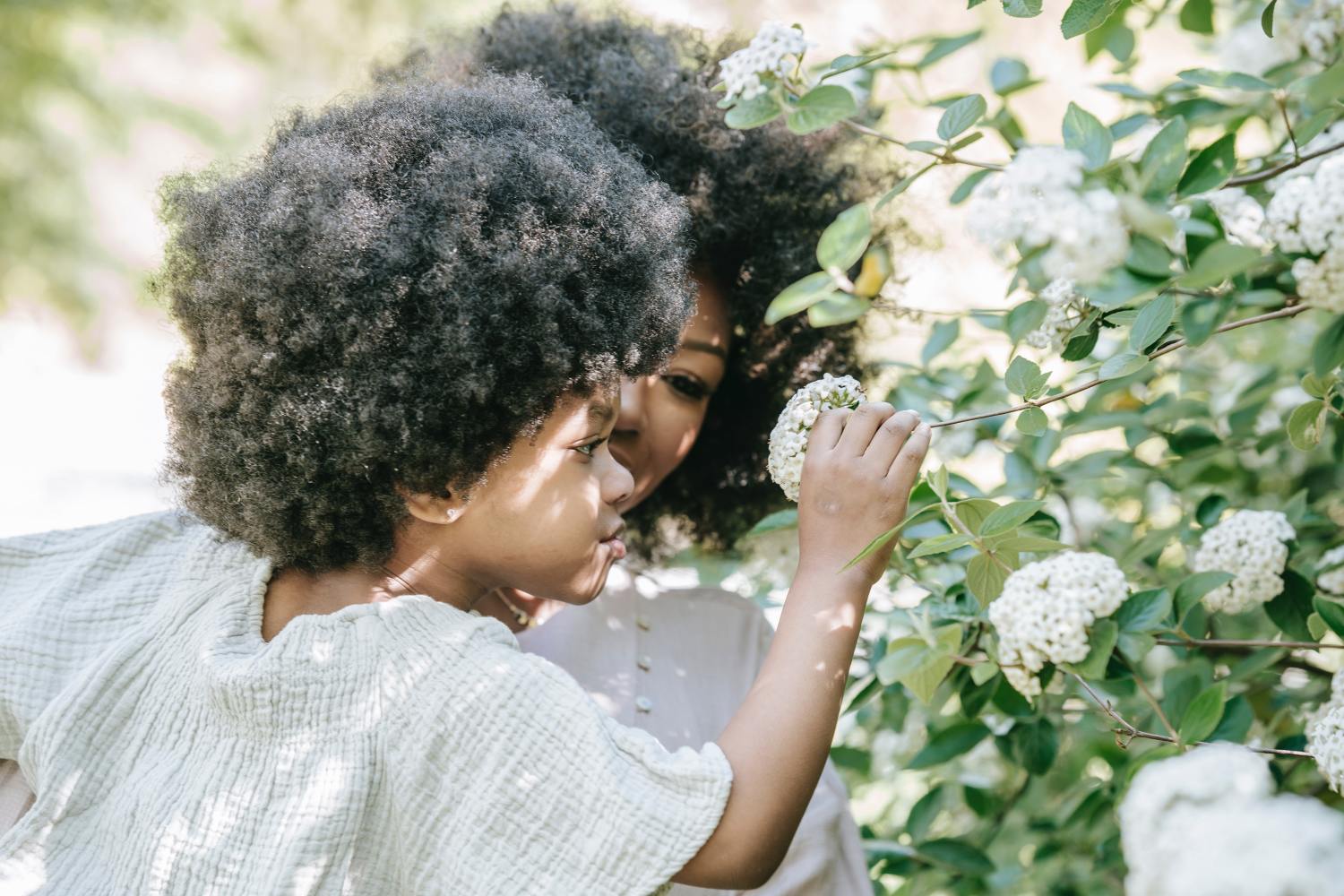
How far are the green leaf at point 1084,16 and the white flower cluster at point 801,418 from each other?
0.43 metres

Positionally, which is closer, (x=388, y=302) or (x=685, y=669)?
(x=388, y=302)

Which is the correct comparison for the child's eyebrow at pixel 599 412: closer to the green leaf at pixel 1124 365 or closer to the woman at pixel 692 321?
the woman at pixel 692 321

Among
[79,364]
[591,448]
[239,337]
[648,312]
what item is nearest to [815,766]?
[591,448]

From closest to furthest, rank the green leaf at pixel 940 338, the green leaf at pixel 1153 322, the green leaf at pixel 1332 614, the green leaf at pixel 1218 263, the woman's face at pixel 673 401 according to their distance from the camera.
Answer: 1. the green leaf at pixel 1218 263
2. the green leaf at pixel 1153 322
3. the green leaf at pixel 1332 614
4. the woman's face at pixel 673 401
5. the green leaf at pixel 940 338

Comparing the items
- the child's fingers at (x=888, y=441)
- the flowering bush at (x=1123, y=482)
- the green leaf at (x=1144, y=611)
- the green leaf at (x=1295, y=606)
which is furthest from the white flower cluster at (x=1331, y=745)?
the child's fingers at (x=888, y=441)

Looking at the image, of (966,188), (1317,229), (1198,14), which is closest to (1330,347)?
(1317,229)

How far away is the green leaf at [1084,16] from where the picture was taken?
1.15m

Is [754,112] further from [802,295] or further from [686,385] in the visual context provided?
[686,385]

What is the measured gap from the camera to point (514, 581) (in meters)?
1.48

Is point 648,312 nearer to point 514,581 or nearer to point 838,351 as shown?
point 514,581

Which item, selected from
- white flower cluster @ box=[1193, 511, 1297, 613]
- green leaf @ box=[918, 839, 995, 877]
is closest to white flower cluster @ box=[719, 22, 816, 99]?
white flower cluster @ box=[1193, 511, 1297, 613]

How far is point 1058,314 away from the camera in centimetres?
127

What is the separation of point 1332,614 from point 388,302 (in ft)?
3.54

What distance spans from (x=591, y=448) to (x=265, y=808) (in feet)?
1.81
